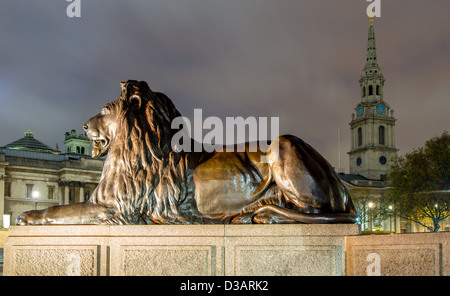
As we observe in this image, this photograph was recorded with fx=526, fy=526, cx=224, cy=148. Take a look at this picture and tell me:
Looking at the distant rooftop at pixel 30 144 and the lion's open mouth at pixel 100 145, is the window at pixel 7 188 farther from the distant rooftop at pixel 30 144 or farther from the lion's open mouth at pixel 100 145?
the lion's open mouth at pixel 100 145

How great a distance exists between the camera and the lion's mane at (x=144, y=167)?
6.13 m

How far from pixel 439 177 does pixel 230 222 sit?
118 feet

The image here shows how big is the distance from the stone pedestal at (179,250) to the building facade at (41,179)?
62.3 meters

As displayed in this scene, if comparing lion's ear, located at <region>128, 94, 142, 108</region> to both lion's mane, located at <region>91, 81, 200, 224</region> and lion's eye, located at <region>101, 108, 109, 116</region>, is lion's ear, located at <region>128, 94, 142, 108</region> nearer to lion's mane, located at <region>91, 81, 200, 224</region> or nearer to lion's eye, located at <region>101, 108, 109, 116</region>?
lion's mane, located at <region>91, 81, 200, 224</region>

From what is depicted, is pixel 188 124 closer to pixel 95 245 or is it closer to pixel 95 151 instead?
pixel 95 151

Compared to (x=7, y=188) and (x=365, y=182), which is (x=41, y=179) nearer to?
(x=7, y=188)

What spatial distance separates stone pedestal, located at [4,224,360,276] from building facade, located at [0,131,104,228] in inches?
2454

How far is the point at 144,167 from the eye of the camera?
6273 millimetres

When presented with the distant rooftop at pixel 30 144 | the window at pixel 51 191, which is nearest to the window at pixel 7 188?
the window at pixel 51 191

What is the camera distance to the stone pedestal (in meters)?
5.50

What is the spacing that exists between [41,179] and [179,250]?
6724 cm

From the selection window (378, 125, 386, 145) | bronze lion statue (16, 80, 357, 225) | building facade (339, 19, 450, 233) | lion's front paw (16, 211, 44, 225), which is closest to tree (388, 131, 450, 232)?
bronze lion statue (16, 80, 357, 225)

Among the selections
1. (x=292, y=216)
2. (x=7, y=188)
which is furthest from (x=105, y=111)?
(x=7, y=188)
